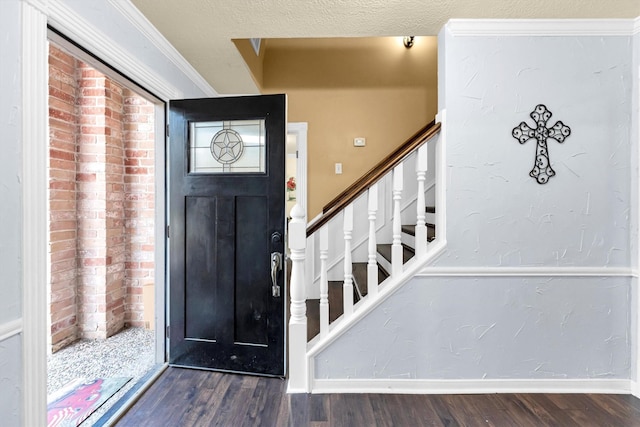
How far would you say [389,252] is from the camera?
2.62 metres

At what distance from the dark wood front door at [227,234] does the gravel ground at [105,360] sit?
345 mm

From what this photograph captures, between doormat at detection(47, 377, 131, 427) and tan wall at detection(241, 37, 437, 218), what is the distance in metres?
2.25

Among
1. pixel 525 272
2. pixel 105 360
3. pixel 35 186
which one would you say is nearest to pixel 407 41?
pixel 525 272

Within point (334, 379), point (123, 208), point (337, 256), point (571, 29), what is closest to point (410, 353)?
point (334, 379)

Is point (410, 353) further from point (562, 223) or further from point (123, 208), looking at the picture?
point (123, 208)

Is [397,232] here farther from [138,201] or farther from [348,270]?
[138,201]

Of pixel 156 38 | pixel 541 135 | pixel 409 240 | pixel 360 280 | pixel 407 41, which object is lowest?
pixel 360 280

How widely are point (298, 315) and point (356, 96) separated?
7.77 feet

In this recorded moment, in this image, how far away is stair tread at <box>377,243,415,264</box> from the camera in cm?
232

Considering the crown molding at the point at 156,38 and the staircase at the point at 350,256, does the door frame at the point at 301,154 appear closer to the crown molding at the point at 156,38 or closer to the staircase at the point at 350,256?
the crown molding at the point at 156,38

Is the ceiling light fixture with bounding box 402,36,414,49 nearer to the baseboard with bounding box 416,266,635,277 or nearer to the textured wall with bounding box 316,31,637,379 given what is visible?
the textured wall with bounding box 316,31,637,379

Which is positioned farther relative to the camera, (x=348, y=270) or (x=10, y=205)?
(x=348, y=270)

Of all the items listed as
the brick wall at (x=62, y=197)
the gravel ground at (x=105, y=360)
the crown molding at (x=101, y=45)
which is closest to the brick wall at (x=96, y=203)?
the brick wall at (x=62, y=197)

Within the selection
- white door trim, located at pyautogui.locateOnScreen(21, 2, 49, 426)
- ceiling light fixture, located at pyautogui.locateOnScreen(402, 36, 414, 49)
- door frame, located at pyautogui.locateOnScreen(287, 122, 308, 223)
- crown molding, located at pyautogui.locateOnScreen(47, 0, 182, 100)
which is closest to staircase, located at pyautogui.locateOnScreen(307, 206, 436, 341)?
door frame, located at pyautogui.locateOnScreen(287, 122, 308, 223)
